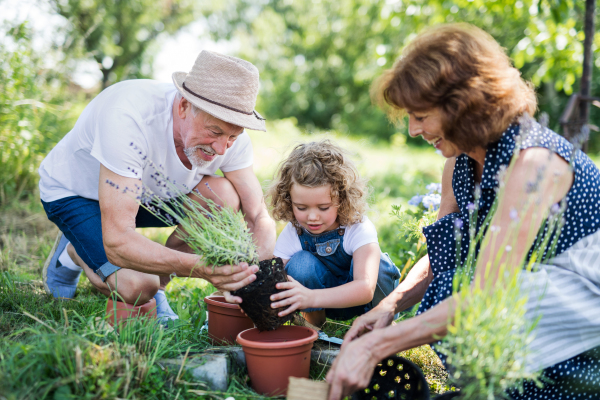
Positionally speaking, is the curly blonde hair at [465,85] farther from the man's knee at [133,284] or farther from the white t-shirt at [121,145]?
the man's knee at [133,284]

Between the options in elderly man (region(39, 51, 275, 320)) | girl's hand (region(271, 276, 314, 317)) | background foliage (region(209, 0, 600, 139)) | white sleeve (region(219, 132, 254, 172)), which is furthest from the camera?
background foliage (region(209, 0, 600, 139))

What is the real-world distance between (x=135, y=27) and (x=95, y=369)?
1557cm

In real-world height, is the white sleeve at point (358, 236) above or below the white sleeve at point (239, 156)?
below

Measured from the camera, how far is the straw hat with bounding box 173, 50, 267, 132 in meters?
2.54

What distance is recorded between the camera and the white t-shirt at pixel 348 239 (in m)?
2.68

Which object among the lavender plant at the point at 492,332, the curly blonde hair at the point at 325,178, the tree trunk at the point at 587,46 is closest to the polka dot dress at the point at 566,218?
the lavender plant at the point at 492,332

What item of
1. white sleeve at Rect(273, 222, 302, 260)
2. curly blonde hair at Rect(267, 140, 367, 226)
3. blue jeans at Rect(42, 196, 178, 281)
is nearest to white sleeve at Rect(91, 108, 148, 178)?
blue jeans at Rect(42, 196, 178, 281)

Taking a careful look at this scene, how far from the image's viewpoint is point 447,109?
186cm

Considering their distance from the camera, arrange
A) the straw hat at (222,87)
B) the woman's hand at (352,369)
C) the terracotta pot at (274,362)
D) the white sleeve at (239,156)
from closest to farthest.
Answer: the woman's hand at (352,369), the terracotta pot at (274,362), the straw hat at (222,87), the white sleeve at (239,156)

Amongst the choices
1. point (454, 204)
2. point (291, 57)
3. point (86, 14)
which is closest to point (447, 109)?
point (454, 204)

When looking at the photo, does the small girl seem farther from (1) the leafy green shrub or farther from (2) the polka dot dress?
(1) the leafy green shrub

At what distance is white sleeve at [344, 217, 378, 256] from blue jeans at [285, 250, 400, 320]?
0.35ft

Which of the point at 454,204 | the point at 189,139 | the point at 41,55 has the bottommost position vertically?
the point at 454,204

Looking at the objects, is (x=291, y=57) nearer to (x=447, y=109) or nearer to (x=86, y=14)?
(x=86, y=14)
